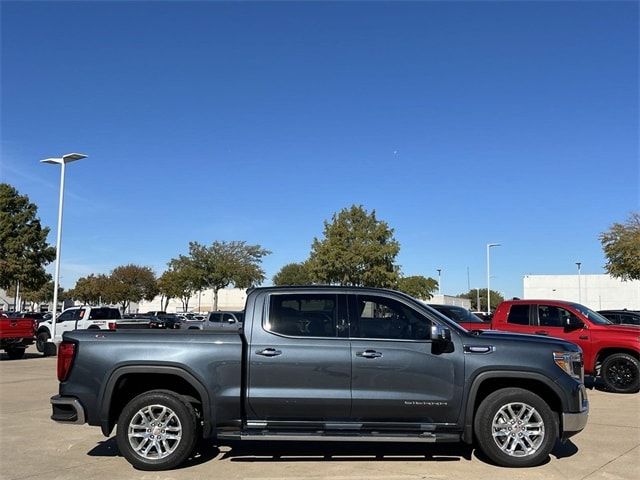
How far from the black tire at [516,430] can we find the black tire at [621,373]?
697cm

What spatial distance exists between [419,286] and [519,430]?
200 ft

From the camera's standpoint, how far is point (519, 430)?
6.43 meters

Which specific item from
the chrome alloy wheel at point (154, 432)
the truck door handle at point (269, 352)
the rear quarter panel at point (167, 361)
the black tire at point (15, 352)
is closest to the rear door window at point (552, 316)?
the truck door handle at point (269, 352)

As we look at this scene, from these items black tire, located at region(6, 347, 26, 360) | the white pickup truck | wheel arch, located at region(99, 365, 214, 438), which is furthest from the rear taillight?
the white pickup truck

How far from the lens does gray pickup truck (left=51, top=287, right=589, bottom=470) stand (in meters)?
6.30

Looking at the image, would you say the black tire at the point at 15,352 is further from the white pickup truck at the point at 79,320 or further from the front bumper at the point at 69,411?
the front bumper at the point at 69,411

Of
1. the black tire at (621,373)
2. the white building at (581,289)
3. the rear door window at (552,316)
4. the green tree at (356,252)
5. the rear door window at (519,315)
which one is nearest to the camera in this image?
the black tire at (621,373)

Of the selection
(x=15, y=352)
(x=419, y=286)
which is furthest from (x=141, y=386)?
(x=419, y=286)

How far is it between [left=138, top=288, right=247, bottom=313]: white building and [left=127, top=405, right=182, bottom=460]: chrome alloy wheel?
8047 centimetres

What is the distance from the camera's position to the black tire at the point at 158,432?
6355 mm

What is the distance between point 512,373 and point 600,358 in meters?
7.43

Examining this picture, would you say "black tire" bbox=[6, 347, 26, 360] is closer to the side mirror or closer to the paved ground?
the paved ground

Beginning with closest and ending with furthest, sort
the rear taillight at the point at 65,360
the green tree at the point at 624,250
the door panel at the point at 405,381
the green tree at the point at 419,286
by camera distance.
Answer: the door panel at the point at 405,381
the rear taillight at the point at 65,360
the green tree at the point at 624,250
the green tree at the point at 419,286

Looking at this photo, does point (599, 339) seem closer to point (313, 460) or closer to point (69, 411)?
point (313, 460)
